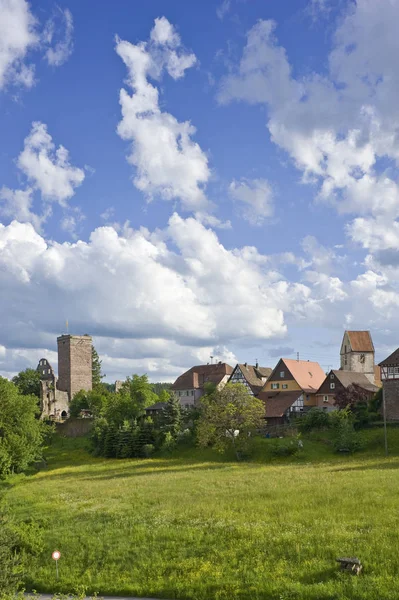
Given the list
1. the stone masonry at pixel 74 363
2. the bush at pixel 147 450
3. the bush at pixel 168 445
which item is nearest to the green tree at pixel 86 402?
the stone masonry at pixel 74 363

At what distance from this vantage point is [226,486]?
130ft

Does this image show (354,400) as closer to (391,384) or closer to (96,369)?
(391,384)

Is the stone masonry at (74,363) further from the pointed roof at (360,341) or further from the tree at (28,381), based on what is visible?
the pointed roof at (360,341)

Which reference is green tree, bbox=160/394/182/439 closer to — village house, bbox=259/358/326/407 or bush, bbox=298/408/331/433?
bush, bbox=298/408/331/433

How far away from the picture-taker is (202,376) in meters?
97.5

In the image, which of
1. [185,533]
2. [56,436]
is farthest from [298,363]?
[185,533]

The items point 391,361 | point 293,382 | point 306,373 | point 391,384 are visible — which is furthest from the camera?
point 306,373

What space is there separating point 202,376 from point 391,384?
1549 inches

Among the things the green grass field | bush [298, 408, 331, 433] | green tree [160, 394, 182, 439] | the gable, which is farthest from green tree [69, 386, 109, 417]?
the green grass field

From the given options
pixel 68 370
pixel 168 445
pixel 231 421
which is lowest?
pixel 168 445

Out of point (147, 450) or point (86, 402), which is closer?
point (147, 450)

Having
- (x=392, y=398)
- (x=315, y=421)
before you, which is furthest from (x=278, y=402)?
(x=392, y=398)

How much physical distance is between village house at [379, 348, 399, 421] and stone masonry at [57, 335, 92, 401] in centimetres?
6518

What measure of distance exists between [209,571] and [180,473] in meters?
Result: 26.5
